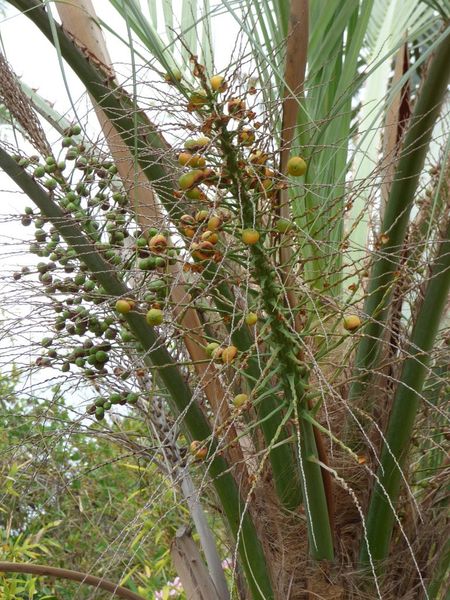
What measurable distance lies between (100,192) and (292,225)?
47 cm

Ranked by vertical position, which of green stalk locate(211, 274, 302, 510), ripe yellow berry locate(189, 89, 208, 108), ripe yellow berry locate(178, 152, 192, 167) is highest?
ripe yellow berry locate(189, 89, 208, 108)

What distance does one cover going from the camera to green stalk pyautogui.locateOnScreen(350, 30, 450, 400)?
1.31 metres

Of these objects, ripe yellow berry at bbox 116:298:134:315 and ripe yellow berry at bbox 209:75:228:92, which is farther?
ripe yellow berry at bbox 116:298:134:315

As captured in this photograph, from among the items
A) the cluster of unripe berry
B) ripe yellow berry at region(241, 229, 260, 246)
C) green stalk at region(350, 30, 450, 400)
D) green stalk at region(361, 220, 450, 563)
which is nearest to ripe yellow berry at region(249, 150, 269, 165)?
ripe yellow berry at region(241, 229, 260, 246)

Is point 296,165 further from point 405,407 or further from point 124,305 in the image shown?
point 405,407

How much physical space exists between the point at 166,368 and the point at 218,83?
492mm

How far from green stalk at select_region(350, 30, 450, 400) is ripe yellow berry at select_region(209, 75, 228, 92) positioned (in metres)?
0.33

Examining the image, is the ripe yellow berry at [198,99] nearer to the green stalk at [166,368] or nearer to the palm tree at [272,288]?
the palm tree at [272,288]

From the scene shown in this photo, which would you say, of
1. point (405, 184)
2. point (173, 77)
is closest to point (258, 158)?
point (173, 77)

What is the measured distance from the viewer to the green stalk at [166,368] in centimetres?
132

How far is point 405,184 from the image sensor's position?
141 centimetres

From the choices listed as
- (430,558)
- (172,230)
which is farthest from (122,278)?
(430,558)

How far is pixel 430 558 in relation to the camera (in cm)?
152

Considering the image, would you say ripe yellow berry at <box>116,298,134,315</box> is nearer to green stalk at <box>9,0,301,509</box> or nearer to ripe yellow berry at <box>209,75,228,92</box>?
green stalk at <box>9,0,301,509</box>
